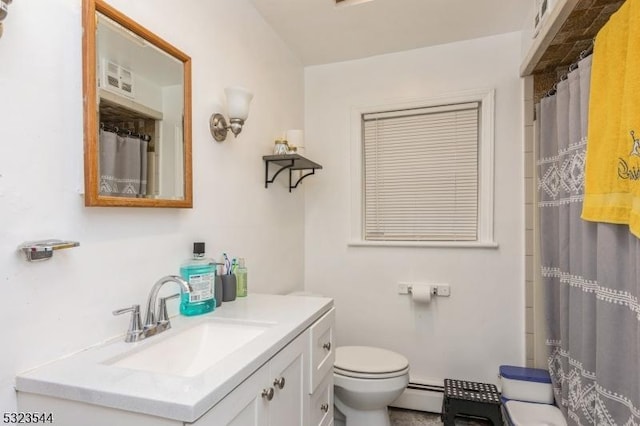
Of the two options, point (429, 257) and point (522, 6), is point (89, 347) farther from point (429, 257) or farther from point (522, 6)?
point (522, 6)

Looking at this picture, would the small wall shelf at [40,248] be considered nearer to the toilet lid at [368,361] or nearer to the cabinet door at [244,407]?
the cabinet door at [244,407]

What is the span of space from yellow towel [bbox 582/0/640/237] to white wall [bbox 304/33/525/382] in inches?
33.1

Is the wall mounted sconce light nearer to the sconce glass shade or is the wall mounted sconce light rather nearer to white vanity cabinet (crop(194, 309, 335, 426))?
the sconce glass shade

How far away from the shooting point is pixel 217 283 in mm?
1346

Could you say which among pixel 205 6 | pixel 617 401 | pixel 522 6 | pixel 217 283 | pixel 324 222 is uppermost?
pixel 522 6

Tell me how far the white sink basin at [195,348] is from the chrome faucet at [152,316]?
34 millimetres

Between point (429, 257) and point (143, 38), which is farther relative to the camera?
point (429, 257)

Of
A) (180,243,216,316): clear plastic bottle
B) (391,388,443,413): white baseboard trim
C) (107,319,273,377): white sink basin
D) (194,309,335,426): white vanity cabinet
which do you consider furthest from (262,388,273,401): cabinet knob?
(391,388,443,413): white baseboard trim

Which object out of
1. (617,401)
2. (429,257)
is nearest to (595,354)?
(617,401)

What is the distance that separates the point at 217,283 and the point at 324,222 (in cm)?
122

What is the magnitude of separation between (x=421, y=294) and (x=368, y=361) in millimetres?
567

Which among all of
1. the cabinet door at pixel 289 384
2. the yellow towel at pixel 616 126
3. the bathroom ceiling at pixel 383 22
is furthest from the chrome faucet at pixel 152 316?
the bathroom ceiling at pixel 383 22

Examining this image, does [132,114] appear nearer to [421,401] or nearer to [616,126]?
[616,126]

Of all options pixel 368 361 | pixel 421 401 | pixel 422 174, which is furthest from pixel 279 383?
pixel 422 174
